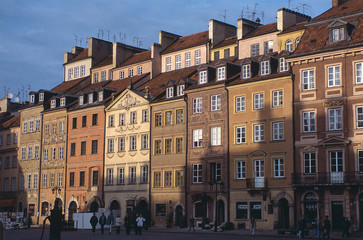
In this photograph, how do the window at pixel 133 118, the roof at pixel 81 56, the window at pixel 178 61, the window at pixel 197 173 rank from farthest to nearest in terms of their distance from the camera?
the roof at pixel 81 56 → the window at pixel 178 61 → the window at pixel 133 118 → the window at pixel 197 173

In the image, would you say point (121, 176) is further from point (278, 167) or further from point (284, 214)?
point (284, 214)

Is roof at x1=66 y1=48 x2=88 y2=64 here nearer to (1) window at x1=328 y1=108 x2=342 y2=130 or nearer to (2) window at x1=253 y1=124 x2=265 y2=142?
(2) window at x1=253 y1=124 x2=265 y2=142

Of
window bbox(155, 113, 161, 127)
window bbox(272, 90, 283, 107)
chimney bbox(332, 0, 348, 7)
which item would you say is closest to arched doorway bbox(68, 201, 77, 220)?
window bbox(155, 113, 161, 127)

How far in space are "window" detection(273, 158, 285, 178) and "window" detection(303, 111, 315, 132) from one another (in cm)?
353

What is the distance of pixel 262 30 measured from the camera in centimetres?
6378

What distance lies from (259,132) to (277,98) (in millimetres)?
3424

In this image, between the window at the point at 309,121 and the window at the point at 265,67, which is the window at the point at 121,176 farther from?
the window at the point at 309,121

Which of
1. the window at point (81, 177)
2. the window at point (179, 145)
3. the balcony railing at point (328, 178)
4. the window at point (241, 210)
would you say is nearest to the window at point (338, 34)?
the balcony railing at point (328, 178)

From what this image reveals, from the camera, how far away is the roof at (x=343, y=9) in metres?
52.1

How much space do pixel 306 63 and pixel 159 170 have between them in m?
19.7

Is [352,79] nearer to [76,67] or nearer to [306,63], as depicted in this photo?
[306,63]

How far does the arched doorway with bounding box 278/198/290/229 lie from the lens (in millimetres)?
52344

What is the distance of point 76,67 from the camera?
279 ft

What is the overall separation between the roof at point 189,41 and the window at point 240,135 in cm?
1518
